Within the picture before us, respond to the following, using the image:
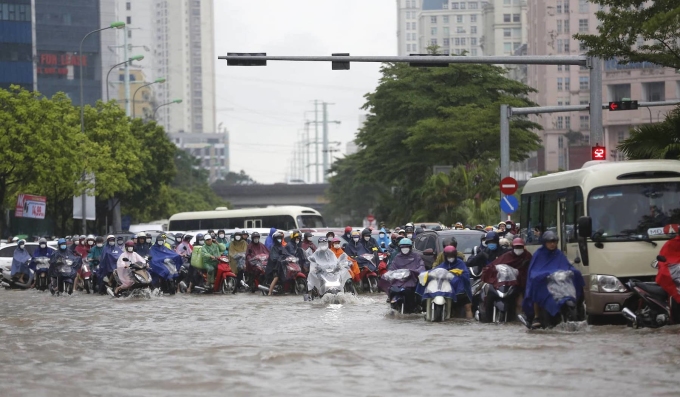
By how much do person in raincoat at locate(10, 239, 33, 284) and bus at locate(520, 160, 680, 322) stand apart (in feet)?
73.1

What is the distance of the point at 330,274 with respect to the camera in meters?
26.7

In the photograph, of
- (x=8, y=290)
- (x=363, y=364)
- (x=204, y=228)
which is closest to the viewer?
(x=363, y=364)

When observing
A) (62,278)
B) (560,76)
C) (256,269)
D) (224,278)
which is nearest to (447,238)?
(256,269)

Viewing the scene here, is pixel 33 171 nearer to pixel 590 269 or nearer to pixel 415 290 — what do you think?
pixel 415 290

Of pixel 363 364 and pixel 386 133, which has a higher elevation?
pixel 386 133

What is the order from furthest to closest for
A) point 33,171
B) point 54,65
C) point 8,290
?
point 54,65 → point 33,171 → point 8,290

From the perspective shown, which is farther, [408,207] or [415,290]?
[408,207]

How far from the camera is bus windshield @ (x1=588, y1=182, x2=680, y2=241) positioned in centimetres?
1820

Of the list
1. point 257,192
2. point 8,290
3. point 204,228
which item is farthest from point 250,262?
point 257,192

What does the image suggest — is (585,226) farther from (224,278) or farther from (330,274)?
(224,278)

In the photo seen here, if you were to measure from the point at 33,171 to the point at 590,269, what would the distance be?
3745 cm

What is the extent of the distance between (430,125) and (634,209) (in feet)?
127

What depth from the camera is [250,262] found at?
32656 mm

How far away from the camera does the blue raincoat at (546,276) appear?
55.9 ft
